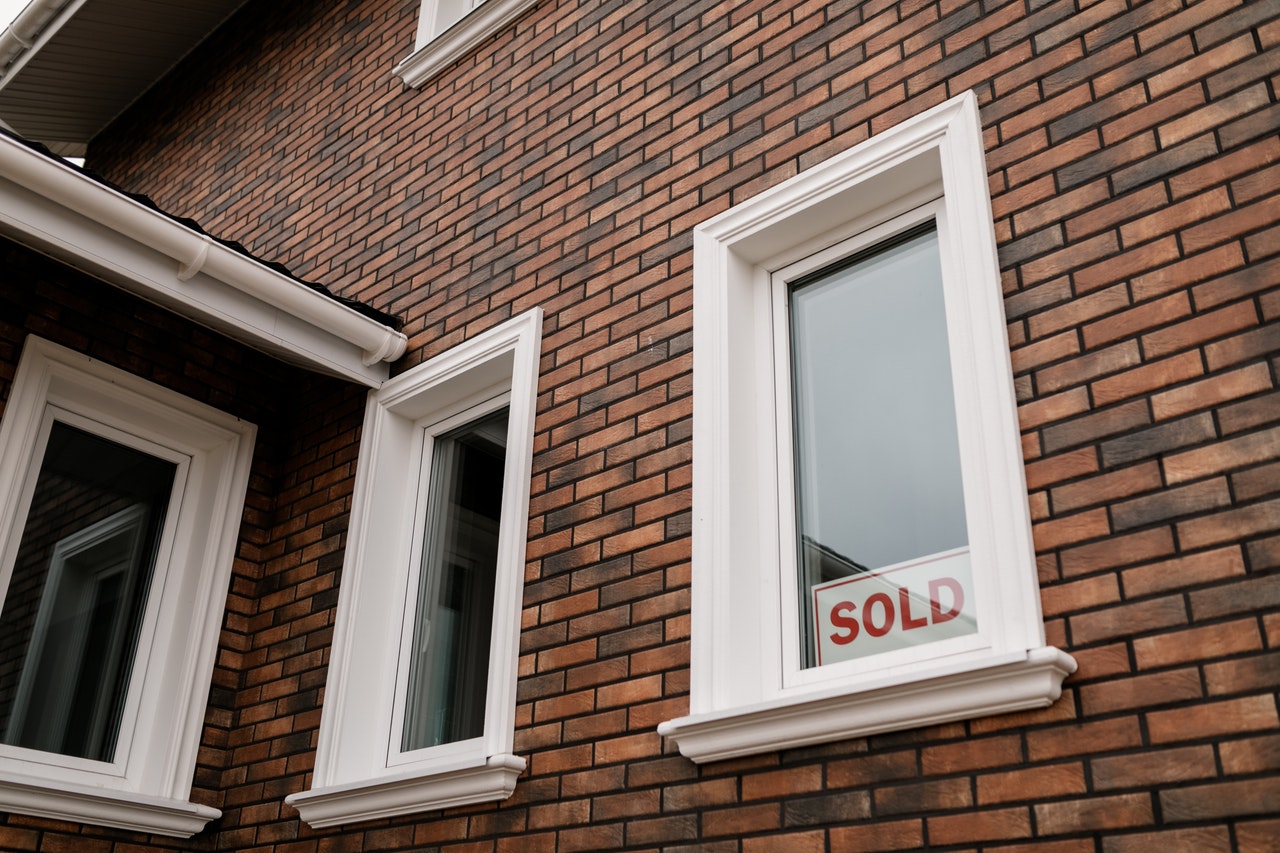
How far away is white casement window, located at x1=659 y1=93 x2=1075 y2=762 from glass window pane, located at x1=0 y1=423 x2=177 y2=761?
257cm

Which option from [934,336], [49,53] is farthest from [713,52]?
[49,53]

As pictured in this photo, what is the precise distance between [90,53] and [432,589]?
16.5ft

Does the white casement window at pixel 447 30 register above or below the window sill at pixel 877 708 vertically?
above

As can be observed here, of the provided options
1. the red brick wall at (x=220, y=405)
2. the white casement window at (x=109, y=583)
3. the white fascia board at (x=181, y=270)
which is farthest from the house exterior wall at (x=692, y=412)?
the white fascia board at (x=181, y=270)

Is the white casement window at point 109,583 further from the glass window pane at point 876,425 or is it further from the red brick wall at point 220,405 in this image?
the glass window pane at point 876,425

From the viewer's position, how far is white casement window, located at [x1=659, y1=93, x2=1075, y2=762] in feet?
9.65

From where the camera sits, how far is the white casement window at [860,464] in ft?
9.65

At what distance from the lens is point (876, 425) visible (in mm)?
3543

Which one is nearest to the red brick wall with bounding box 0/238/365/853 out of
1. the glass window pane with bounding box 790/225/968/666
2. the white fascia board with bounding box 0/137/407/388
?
the white fascia board with bounding box 0/137/407/388

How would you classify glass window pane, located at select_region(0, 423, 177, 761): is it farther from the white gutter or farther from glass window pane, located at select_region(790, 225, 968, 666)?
the white gutter

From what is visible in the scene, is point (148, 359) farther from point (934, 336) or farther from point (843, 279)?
point (934, 336)

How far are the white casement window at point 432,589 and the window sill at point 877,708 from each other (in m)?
0.85

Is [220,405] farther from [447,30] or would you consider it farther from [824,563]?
[824,563]

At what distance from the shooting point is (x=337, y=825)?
414cm
